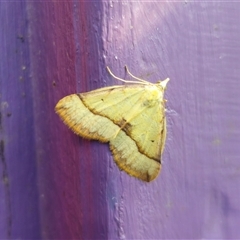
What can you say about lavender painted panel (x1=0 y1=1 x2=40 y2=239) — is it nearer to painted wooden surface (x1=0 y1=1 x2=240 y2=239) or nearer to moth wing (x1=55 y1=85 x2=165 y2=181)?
painted wooden surface (x1=0 y1=1 x2=240 y2=239)

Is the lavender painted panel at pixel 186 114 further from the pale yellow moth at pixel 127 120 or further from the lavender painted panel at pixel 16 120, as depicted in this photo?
the lavender painted panel at pixel 16 120

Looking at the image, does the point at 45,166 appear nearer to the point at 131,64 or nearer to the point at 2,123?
the point at 2,123

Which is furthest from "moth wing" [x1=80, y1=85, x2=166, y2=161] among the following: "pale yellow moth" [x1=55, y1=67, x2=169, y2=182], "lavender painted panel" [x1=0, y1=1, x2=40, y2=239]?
"lavender painted panel" [x1=0, y1=1, x2=40, y2=239]

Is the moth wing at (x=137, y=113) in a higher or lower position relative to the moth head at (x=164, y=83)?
lower

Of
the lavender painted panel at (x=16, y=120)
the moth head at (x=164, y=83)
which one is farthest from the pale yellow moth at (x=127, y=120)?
the lavender painted panel at (x=16, y=120)

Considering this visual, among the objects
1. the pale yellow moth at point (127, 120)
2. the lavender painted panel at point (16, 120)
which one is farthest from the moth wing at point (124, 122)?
the lavender painted panel at point (16, 120)

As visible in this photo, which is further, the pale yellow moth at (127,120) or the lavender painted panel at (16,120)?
the lavender painted panel at (16,120)

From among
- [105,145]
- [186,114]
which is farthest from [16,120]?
[186,114]
